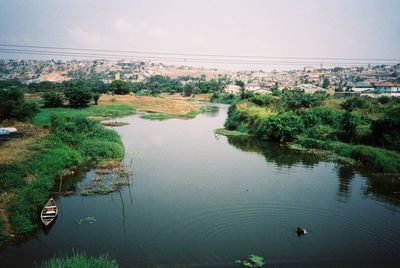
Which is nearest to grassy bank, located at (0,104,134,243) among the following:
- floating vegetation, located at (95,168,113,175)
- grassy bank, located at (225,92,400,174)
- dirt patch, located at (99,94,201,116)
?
floating vegetation, located at (95,168,113,175)

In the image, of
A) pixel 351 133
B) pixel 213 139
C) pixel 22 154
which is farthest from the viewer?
pixel 213 139

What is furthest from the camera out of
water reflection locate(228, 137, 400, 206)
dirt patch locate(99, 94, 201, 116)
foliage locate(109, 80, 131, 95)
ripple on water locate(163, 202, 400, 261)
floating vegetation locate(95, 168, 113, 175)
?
foliage locate(109, 80, 131, 95)

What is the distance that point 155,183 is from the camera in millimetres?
23703

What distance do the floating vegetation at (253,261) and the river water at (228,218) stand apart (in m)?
0.31

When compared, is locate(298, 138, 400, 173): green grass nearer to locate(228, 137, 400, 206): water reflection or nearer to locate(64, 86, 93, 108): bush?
locate(228, 137, 400, 206): water reflection

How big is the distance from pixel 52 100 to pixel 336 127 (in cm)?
4732

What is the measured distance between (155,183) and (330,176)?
1354 cm

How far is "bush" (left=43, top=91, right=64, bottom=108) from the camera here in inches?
2351

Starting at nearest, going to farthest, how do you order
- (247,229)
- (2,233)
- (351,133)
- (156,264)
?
1. (156,264)
2. (2,233)
3. (247,229)
4. (351,133)

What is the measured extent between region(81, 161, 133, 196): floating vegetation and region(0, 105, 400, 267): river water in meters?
0.66

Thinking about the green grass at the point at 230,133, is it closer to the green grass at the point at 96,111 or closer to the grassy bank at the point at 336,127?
the grassy bank at the point at 336,127

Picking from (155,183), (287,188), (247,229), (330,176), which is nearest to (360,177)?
(330,176)

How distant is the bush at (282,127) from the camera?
127 feet

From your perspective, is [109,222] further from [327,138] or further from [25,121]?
[25,121]
